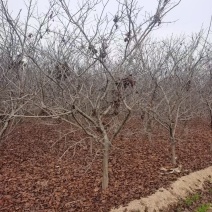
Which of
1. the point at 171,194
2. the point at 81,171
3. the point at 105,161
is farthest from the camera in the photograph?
the point at 81,171

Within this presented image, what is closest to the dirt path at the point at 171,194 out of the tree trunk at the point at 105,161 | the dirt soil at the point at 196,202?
the dirt soil at the point at 196,202

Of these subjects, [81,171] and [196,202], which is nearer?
[196,202]

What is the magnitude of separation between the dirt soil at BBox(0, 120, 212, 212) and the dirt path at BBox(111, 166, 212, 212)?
144 millimetres

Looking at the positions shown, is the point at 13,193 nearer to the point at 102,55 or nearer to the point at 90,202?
the point at 90,202

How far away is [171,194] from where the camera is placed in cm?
589

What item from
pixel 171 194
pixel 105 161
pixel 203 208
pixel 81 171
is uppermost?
pixel 105 161

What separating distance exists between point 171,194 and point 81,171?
6.50 ft

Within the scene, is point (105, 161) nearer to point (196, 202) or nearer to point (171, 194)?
point (171, 194)

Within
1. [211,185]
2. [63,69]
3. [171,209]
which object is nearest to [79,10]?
[63,69]

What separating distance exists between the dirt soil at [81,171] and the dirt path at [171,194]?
14cm

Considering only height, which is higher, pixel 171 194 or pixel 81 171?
pixel 81 171

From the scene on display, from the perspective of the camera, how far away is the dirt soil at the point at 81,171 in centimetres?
533

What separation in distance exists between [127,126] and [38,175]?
6.43 meters

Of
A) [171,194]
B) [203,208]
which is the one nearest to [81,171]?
[171,194]
